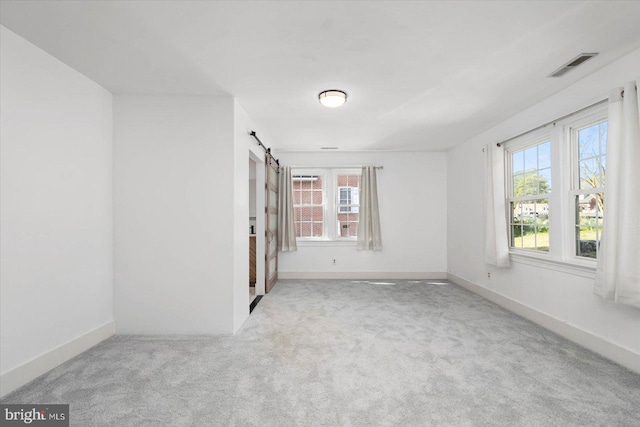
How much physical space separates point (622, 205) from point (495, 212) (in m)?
1.66

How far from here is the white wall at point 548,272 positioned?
95.9 inches

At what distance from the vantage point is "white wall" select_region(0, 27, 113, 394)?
2.08 metres

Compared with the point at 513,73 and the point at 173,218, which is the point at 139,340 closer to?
the point at 173,218

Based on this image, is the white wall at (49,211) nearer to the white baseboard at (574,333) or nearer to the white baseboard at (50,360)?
the white baseboard at (50,360)

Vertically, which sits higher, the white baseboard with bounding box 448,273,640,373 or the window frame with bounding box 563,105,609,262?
the window frame with bounding box 563,105,609,262

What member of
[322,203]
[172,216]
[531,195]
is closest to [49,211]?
[172,216]

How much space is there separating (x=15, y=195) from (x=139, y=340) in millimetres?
1670

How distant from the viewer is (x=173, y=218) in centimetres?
312

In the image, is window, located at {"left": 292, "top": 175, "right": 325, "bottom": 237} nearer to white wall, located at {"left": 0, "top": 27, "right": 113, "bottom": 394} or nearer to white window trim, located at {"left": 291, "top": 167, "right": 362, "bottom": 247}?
white window trim, located at {"left": 291, "top": 167, "right": 362, "bottom": 247}

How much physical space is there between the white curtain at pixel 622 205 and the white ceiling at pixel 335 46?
0.50 m

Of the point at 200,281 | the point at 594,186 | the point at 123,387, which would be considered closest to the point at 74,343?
the point at 123,387

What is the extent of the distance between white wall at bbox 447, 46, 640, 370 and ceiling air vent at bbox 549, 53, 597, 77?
10.9 inches

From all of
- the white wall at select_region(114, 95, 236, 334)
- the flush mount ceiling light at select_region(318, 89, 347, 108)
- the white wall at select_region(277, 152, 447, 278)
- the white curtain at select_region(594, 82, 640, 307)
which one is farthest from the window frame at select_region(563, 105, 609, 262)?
the white wall at select_region(114, 95, 236, 334)

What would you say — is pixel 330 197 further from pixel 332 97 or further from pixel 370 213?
pixel 332 97
